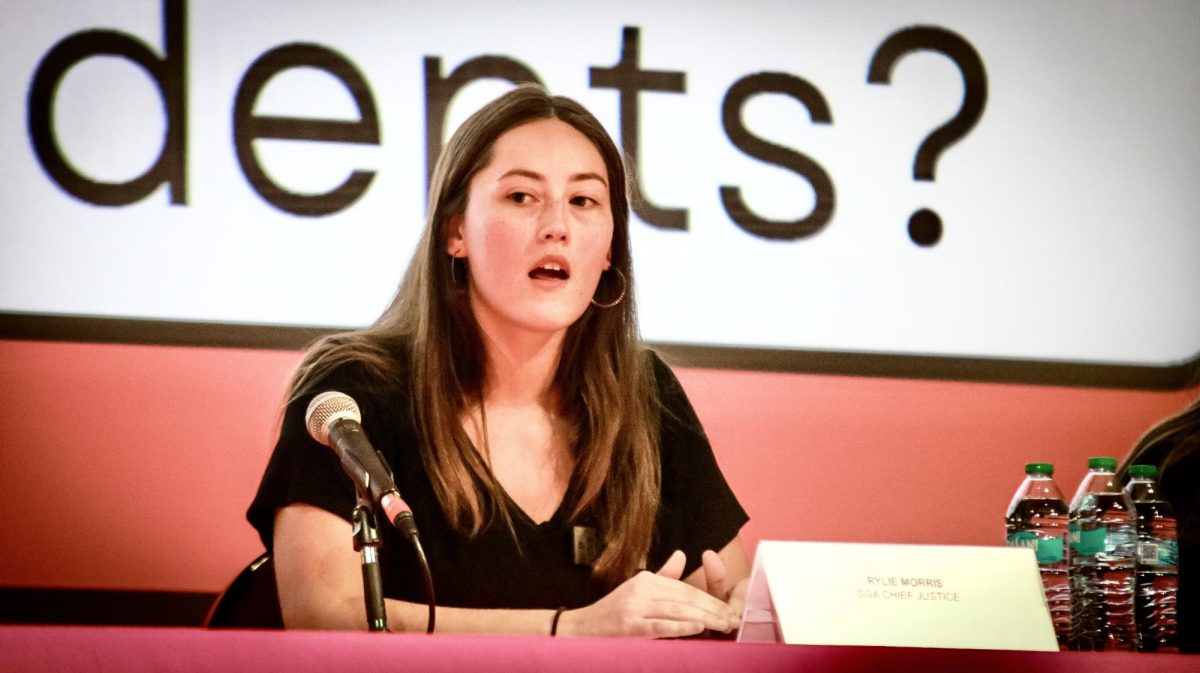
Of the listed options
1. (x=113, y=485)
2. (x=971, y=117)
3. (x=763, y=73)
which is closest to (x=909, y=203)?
(x=971, y=117)

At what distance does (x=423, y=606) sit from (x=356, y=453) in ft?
1.41

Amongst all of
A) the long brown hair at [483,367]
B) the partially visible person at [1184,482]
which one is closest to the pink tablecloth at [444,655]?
the partially visible person at [1184,482]

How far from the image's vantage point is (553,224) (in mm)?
2172

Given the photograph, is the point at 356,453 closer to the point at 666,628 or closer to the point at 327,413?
the point at 327,413

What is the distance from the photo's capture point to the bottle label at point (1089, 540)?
190 centimetres

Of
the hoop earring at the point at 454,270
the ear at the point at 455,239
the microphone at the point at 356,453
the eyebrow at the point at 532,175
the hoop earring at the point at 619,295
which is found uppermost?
the eyebrow at the point at 532,175

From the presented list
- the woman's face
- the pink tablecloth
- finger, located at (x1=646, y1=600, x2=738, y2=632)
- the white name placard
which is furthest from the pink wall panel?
the pink tablecloth

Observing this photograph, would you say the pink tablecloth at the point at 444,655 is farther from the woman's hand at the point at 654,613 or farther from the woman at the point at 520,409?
the woman at the point at 520,409

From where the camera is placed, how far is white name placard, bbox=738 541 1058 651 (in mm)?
1433

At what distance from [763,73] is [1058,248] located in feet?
2.59

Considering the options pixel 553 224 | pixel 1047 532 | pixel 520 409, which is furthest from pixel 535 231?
pixel 1047 532

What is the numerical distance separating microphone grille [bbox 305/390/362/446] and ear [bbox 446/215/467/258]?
0.76 metres

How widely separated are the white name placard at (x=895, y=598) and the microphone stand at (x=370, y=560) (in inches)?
17.1

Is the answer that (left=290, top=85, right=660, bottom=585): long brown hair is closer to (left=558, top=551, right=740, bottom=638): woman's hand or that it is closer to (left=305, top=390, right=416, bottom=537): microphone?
(left=558, top=551, right=740, bottom=638): woman's hand
